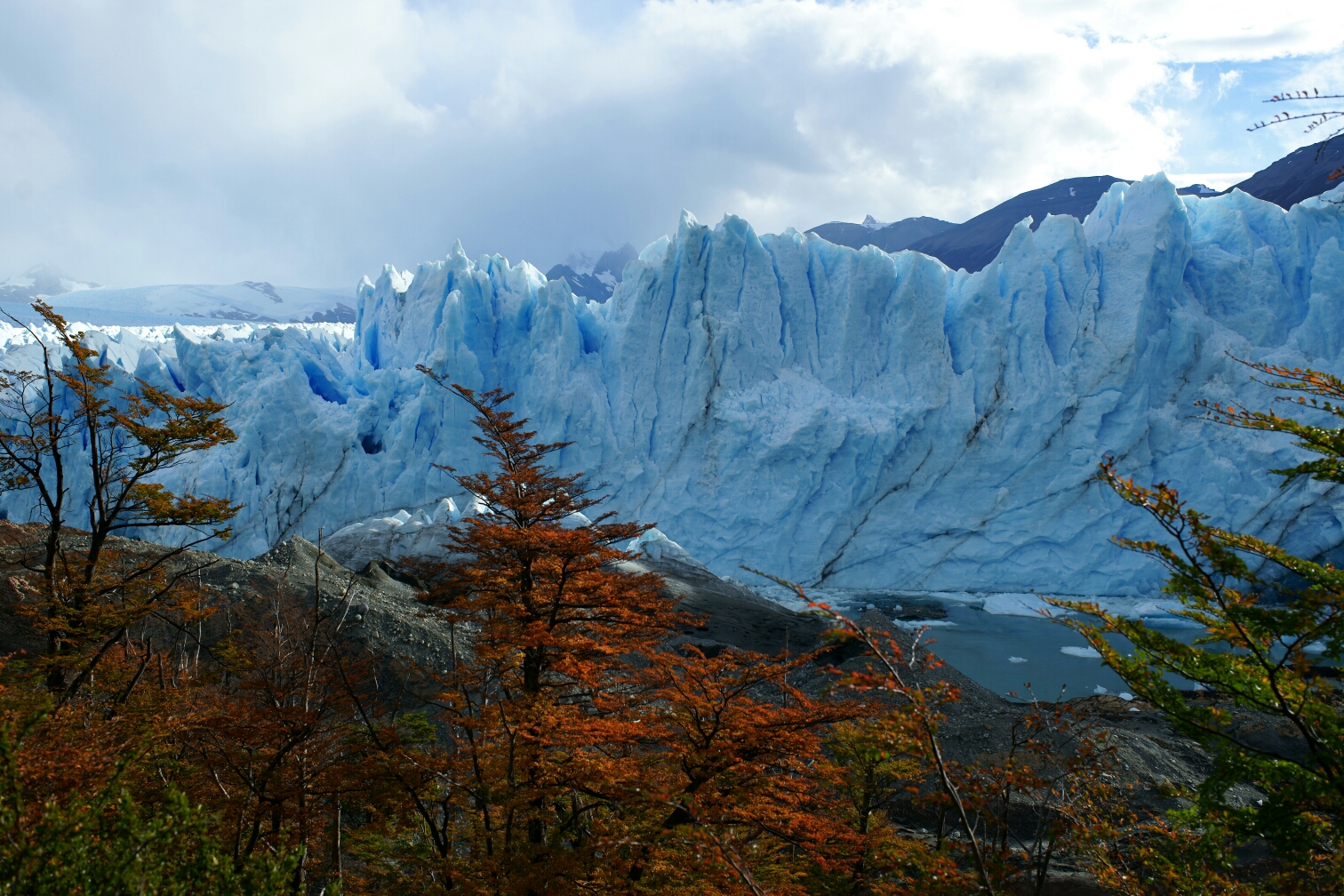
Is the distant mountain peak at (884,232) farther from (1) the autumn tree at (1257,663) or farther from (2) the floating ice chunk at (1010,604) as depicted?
(1) the autumn tree at (1257,663)

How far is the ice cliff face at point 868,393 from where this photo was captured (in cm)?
2766

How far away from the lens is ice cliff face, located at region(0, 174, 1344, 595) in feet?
90.7

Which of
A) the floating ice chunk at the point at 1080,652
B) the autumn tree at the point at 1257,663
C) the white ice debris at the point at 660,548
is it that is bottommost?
the floating ice chunk at the point at 1080,652

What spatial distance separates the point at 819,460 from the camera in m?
29.9

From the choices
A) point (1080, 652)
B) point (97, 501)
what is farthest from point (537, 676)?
point (1080, 652)

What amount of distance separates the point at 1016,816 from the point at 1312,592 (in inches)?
427

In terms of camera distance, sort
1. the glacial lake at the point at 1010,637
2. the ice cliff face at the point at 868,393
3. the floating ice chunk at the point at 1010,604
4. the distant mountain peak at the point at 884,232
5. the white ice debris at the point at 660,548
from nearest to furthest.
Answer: the glacial lake at the point at 1010,637, the white ice debris at the point at 660,548, the floating ice chunk at the point at 1010,604, the ice cliff face at the point at 868,393, the distant mountain peak at the point at 884,232

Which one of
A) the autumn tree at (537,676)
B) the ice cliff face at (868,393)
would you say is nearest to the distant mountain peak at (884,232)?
the ice cliff face at (868,393)

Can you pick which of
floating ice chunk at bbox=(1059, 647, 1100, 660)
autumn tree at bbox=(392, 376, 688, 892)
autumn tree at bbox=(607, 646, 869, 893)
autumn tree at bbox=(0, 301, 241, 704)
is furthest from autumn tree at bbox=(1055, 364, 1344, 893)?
floating ice chunk at bbox=(1059, 647, 1100, 660)

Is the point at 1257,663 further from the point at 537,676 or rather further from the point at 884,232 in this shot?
the point at 884,232

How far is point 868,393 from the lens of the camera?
30.5m

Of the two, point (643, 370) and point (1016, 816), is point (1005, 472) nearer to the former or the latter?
point (643, 370)

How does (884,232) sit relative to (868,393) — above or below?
above

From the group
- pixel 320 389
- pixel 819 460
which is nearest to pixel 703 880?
pixel 819 460
